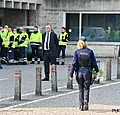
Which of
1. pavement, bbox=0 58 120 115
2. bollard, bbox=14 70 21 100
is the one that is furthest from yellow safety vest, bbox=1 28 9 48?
bollard, bbox=14 70 21 100

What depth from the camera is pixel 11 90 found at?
16.1 meters

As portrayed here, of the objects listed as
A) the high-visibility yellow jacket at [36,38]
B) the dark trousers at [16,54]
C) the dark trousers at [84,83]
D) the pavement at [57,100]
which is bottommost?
the pavement at [57,100]

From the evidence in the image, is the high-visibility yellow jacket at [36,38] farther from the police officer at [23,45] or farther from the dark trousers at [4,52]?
the dark trousers at [4,52]

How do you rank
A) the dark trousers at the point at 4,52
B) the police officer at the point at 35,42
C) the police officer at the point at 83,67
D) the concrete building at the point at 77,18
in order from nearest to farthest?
the police officer at the point at 83,67, the dark trousers at the point at 4,52, the police officer at the point at 35,42, the concrete building at the point at 77,18

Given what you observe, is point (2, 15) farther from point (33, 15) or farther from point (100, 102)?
point (100, 102)

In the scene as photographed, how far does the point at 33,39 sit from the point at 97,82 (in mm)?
8947

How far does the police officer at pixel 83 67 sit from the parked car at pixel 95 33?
20.9m

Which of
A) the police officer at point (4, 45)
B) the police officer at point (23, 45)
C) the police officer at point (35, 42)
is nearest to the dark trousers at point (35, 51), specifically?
the police officer at point (35, 42)

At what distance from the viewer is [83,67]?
12156 mm

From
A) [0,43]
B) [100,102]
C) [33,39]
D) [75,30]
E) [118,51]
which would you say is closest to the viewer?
[100,102]

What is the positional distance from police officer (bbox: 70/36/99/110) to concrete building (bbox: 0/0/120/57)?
65.9 feet

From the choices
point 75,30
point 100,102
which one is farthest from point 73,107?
point 75,30

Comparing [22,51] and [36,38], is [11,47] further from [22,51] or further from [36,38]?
[36,38]

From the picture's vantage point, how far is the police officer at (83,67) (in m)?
12.1
